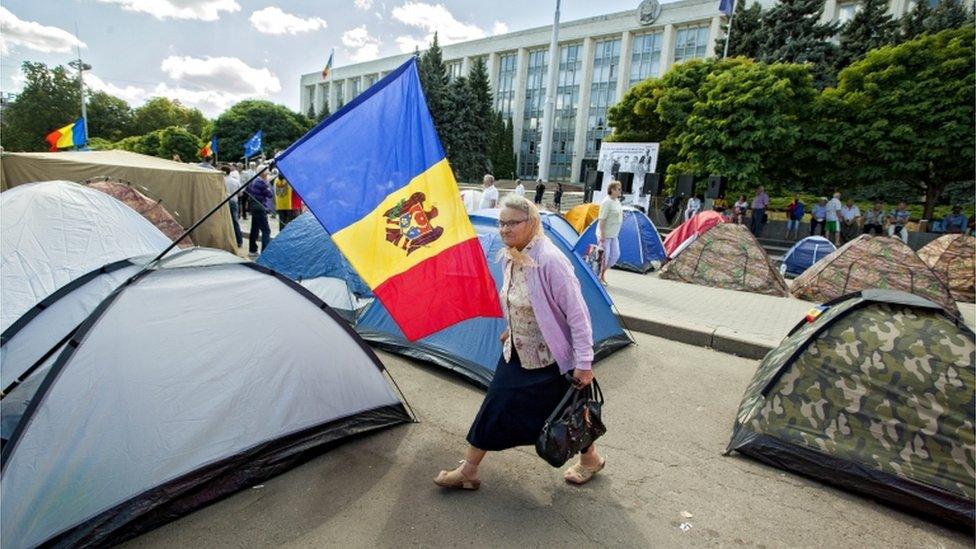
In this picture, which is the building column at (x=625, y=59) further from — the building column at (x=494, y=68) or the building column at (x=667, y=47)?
the building column at (x=494, y=68)

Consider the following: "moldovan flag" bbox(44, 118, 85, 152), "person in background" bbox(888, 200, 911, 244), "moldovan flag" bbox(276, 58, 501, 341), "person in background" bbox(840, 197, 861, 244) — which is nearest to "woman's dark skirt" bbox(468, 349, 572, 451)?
"moldovan flag" bbox(276, 58, 501, 341)

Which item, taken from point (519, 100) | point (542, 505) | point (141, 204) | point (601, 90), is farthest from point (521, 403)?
point (519, 100)

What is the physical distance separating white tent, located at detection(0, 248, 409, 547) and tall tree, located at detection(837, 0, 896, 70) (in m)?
32.7

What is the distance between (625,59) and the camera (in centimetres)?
4594

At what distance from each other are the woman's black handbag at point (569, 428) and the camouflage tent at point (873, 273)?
6.86 meters

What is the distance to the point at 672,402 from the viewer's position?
4.34 m

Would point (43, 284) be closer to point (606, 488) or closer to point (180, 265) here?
point (180, 265)

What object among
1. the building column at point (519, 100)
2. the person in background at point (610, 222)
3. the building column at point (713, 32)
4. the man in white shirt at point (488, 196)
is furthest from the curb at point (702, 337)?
the building column at point (519, 100)

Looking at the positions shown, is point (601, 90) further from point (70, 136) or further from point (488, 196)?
point (70, 136)

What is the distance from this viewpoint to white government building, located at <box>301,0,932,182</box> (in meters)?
42.1

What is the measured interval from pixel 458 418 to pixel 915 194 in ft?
105

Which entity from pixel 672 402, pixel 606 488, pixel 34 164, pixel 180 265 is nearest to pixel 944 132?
pixel 672 402

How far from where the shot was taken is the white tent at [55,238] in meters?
3.91

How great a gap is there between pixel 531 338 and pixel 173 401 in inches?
76.9
